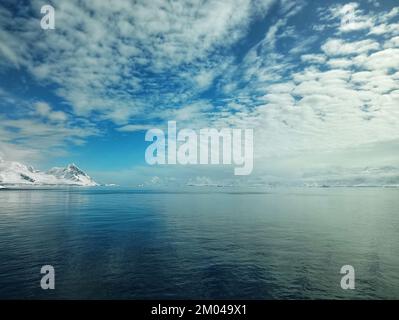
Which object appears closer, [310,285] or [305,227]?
[310,285]

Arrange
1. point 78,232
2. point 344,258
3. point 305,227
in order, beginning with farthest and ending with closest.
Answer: point 305,227 → point 78,232 → point 344,258

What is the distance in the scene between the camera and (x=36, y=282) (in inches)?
1044

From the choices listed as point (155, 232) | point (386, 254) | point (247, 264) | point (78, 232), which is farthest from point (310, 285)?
point (78, 232)
